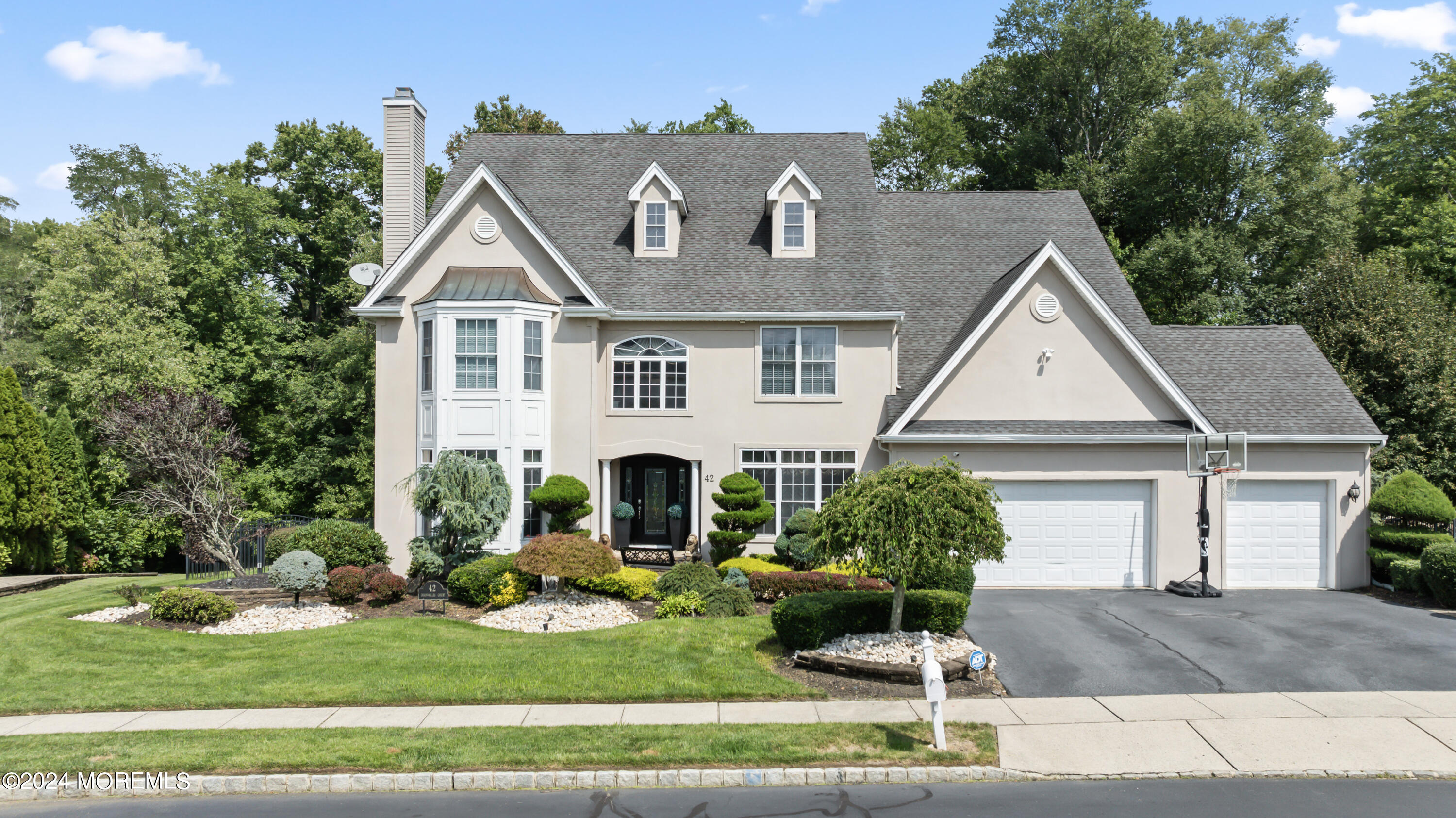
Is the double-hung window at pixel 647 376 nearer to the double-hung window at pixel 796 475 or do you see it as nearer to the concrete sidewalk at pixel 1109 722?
the double-hung window at pixel 796 475

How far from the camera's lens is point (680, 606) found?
16500 millimetres

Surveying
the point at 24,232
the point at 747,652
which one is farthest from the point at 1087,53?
the point at 24,232

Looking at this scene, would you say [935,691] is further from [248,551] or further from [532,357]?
[248,551]

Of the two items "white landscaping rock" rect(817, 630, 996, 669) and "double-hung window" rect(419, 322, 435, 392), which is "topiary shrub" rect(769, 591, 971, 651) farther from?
"double-hung window" rect(419, 322, 435, 392)

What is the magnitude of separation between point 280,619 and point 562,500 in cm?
613

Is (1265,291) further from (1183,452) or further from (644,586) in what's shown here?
(644,586)

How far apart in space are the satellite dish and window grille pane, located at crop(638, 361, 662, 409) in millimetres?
7348

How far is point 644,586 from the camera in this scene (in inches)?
708

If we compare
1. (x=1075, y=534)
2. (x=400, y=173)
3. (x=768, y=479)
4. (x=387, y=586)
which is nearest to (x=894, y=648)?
(x=1075, y=534)

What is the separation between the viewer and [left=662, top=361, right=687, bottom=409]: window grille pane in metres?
22.1

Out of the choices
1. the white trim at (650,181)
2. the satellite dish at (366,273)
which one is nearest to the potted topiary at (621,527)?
the white trim at (650,181)

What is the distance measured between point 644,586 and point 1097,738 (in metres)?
9.72

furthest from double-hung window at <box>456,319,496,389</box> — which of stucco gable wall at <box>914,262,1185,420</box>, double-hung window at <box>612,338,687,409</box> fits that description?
stucco gable wall at <box>914,262,1185,420</box>

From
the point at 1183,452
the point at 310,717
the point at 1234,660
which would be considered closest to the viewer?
the point at 310,717
